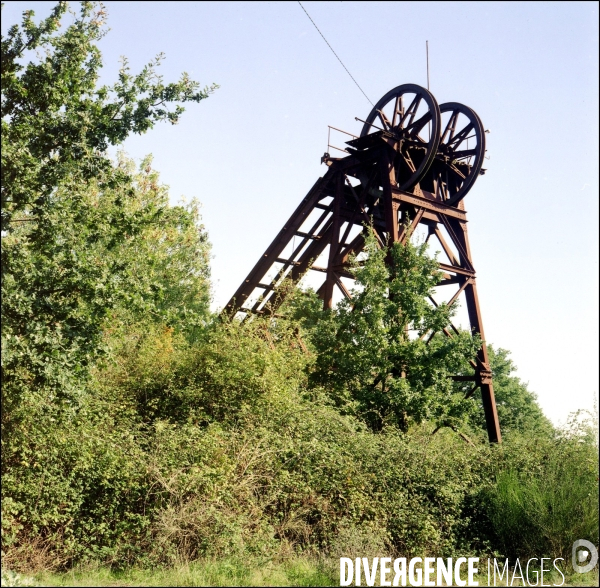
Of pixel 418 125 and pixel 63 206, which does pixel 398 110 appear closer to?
pixel 418 125

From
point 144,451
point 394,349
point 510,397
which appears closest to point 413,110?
point 394,349

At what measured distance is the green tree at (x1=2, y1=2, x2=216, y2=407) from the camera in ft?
30.2

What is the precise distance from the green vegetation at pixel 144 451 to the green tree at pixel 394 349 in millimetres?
1926

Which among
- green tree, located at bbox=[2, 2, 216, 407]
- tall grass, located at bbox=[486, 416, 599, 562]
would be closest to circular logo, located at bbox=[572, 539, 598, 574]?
tall grass, located at bbox=[486, 416, 599, 562]

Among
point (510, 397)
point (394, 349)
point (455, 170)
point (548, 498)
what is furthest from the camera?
point (510, 397)

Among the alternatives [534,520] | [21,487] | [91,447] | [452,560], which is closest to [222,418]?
[91,447]

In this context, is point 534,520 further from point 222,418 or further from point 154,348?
point 154,348

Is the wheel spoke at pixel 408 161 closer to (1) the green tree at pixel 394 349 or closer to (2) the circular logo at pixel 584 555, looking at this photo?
(1) the green tree at pixel 394 349

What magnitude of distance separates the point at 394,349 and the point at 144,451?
6.35 metres

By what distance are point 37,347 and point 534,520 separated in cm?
773

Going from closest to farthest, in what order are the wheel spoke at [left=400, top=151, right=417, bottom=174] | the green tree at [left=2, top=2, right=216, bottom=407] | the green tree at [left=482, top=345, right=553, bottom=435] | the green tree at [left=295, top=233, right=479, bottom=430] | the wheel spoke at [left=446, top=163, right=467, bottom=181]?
the green tree at [left=2, top=2, right=216, bottom=407] < the green tree at [left=295, top=233, right=479, bottom=430] < the wheel spoke at [left=400, top=151, right=417, bottom=174] < the wheel spoke at [left=446, top=163, right=467, bottom=181] < the green tree at [left=482, top=345, right=553, bottom=435]

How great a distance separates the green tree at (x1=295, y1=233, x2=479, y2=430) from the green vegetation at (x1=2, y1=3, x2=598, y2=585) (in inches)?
75.8

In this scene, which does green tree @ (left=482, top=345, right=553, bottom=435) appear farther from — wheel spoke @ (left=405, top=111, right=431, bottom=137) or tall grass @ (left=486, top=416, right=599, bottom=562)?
tall grass @ (left=486, top=416, right=599, bottom=562)

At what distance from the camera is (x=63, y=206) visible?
31.6 ft
